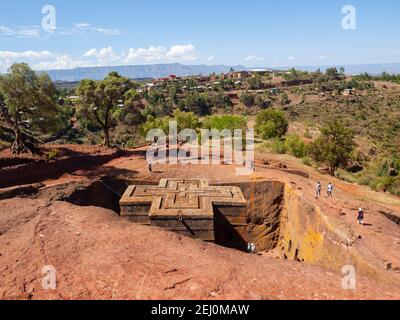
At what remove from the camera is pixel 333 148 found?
24.5 meters

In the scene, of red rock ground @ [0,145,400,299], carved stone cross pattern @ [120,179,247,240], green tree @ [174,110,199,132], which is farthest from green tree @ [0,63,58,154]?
green tree @ [174,110,199,132]

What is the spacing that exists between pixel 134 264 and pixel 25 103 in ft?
50.8

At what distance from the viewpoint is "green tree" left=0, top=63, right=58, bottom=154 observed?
19344mm

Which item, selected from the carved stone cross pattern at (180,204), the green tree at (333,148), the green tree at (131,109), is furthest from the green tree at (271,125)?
the carved stone cross pattern at (180,204)

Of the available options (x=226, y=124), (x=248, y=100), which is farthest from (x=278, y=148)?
(x=248, y=100)

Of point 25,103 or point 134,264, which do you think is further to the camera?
point 25,103

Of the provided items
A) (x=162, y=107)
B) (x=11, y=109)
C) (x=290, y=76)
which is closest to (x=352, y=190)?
(x=11, y=109)

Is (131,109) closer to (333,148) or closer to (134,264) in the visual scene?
(333,148)

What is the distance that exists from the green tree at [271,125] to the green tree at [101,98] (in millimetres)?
16223

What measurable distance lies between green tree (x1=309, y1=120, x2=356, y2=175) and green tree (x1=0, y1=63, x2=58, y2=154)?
1824cm

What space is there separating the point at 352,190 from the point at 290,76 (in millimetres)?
A: 91606

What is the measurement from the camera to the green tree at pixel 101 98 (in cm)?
2423
